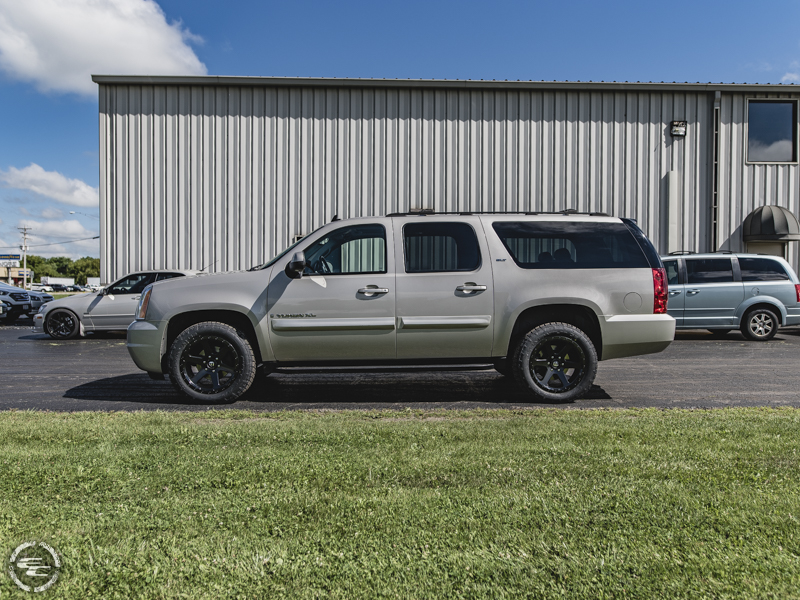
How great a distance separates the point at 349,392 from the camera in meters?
6.46

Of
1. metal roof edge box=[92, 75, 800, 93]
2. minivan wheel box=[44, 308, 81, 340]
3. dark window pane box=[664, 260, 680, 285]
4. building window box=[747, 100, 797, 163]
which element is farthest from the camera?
building window box=[747, 100, 797, 163]

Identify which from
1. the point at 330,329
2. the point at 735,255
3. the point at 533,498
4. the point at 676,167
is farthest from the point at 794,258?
the point at 533,498

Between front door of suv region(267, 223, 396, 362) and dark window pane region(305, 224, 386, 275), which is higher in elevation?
dark window pane region(305, 224, 386, 275)

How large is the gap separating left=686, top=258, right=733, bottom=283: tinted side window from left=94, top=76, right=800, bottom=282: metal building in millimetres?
4951

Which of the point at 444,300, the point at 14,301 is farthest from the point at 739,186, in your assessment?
Answer: the point at 14,301

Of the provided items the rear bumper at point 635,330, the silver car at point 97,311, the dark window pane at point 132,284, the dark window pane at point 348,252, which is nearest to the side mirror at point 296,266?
the dark window pane at point 348,252

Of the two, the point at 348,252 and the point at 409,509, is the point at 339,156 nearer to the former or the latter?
the point at 348,252

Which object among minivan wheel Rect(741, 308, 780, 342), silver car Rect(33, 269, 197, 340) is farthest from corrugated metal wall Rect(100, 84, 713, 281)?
minivan wheel Rect(741, 308, 780, 342)

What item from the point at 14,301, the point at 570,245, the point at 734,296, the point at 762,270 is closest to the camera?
the point at 570,245

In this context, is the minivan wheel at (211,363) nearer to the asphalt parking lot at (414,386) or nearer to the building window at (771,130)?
the asphalt parking lot at (414,386)

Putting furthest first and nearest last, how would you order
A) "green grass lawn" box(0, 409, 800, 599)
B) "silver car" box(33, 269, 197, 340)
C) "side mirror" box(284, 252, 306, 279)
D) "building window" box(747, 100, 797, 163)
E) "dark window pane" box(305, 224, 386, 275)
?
"building window" box(747, 100, 797, 163) → "silver car" box(33, 269, 197, 340) → "dark window pane" box(305, 224, 386, 275) → "side mirror" box(284, 252, 306, 279) → "green grass lawn" box(0, 409, 800, 599)

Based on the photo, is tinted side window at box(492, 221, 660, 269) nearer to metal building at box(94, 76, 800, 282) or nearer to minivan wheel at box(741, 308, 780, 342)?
minivan wheel at box(741, 308, 780, 342)

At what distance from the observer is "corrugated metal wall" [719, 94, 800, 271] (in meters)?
16.9

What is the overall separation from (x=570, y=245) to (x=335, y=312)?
8.29ft
